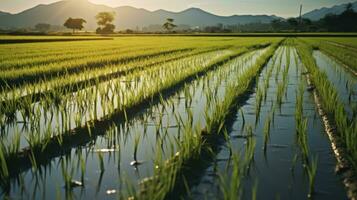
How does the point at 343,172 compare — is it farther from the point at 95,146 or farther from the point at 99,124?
the point at 99,124

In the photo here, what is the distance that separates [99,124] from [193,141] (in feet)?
5.43

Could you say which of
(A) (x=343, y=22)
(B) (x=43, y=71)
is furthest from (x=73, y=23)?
(B) (x=43, y=71)

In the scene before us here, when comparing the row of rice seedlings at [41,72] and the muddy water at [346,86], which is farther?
the row of rice seedlings at [41,72]

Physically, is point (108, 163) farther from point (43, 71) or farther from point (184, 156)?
point (43, 71)

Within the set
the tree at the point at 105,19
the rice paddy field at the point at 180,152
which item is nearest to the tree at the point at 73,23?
the tree at the point at 105,19

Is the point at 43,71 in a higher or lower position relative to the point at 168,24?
lower

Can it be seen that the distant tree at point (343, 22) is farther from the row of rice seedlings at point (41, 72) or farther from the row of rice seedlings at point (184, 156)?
the row of rice seedlings at point (184, 156)

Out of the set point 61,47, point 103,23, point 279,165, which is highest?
point 103,23

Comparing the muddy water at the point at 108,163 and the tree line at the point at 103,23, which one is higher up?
the tree line at the point at 103,23

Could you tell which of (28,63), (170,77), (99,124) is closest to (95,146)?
(99,124)

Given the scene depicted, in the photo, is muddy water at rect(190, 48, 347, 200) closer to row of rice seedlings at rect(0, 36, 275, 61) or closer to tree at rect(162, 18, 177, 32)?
row of rice seedlings at rect(0, 36, 275, 61)

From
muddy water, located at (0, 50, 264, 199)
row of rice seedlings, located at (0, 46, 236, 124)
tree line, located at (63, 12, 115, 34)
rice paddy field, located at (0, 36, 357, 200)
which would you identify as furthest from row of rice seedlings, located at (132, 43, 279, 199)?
tree line, located at (63, 12, 115, 34)

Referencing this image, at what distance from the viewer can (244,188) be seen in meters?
2.79

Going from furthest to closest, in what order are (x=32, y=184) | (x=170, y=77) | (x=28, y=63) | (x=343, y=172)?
1. (x=28, y=63)
2. (x=170, y=77)
3. (x=343, y=172)
4. (x=32, y=184)
